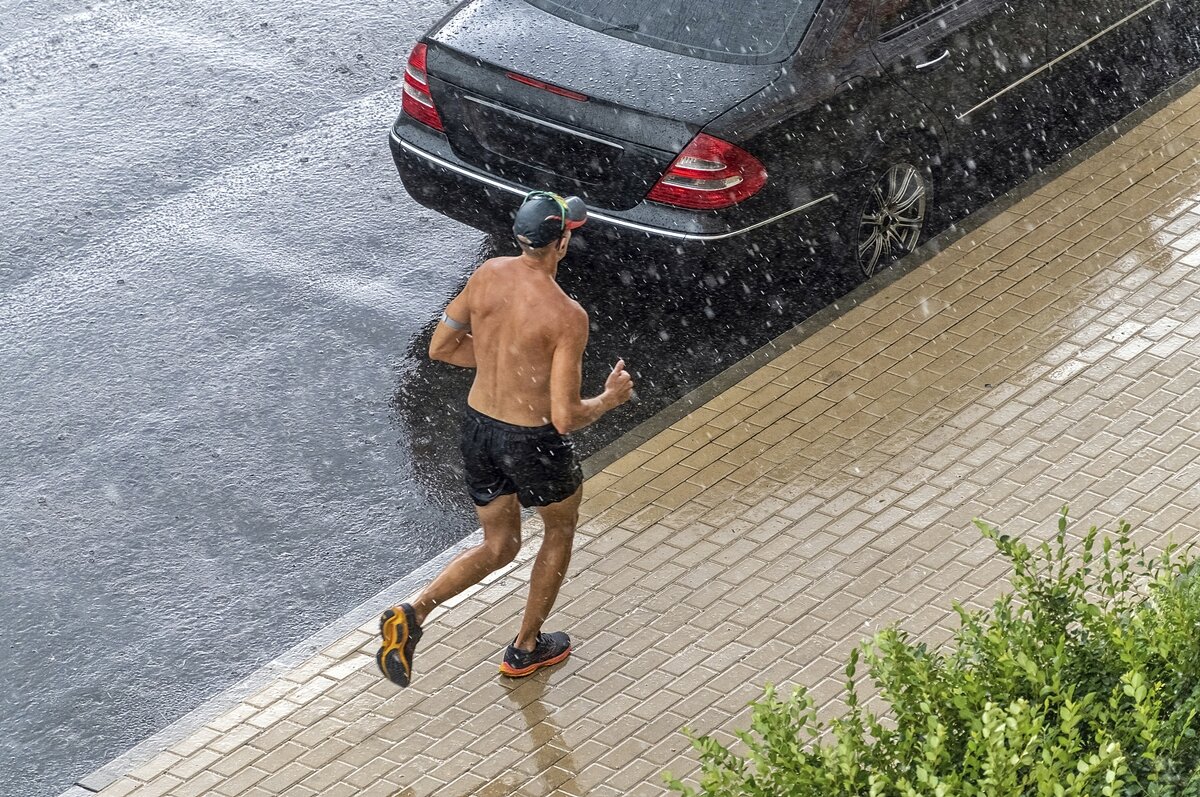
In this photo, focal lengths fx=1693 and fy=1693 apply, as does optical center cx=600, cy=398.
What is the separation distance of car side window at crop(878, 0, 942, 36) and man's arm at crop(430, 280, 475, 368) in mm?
3196

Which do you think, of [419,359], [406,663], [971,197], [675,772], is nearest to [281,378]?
[419,359]

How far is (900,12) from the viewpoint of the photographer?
8.14m

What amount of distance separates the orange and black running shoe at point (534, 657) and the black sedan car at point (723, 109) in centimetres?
223

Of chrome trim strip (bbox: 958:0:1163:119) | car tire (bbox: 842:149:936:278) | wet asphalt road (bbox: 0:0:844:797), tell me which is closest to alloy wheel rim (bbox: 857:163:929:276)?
car tire (bbox: 842:149:936:278)

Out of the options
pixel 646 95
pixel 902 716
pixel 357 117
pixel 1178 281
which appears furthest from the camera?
pixel 357 117

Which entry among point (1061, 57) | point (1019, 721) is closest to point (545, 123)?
point (1061, 57)

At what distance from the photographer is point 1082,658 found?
414cm

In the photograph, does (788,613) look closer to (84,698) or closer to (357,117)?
(84,698)

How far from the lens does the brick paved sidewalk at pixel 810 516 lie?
5754 millimetres

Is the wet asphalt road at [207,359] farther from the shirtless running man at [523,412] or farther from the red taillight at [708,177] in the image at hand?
the shirtless running man at [523,412]

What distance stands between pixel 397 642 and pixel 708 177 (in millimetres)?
2740

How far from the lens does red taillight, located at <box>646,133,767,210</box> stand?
7473 mm

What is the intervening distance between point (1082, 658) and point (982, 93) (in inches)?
194

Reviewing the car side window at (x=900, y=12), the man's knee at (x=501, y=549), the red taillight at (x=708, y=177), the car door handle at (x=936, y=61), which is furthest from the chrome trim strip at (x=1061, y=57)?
the man's knee at (x=501, y=549)
